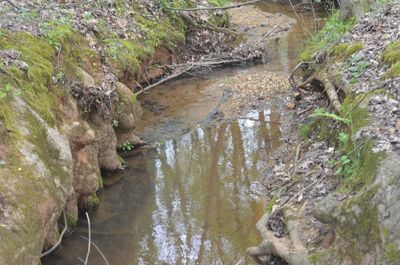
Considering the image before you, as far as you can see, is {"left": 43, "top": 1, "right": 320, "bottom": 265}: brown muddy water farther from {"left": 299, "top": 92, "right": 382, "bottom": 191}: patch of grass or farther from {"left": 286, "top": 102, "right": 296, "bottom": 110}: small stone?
{"left": 299, "top": 92, "right": 382, "bottom": 191}: patch of grass

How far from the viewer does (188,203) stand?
693 centimetres

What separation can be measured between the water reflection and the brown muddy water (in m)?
0.01

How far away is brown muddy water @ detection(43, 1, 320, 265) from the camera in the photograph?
5.96 meters

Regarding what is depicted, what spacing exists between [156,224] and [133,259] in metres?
0.77

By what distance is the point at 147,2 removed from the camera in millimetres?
12547

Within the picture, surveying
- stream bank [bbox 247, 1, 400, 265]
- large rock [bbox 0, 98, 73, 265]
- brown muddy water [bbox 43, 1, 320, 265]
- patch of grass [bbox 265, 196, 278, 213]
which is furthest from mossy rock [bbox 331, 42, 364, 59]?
large rock [bbox 0, 98, 73, 265]

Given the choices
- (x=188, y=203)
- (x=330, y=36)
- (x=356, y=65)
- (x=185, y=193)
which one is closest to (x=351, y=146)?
(x=356, y=65)

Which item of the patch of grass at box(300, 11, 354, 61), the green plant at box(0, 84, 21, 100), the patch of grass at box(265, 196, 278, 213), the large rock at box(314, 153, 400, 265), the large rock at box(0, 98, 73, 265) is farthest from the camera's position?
the patch of grass at box(300, 11, 354, 61)

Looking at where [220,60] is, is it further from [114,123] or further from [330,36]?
[114,123]

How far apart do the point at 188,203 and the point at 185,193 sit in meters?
0.31

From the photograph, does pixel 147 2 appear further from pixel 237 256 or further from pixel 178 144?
pixel 237 256

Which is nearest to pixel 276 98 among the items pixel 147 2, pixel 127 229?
pixel 147 2

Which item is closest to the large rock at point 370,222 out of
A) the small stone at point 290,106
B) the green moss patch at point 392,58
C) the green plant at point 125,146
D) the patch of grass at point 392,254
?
the patch of grass at point 392,254

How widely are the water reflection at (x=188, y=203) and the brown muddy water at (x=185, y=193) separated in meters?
0.01
